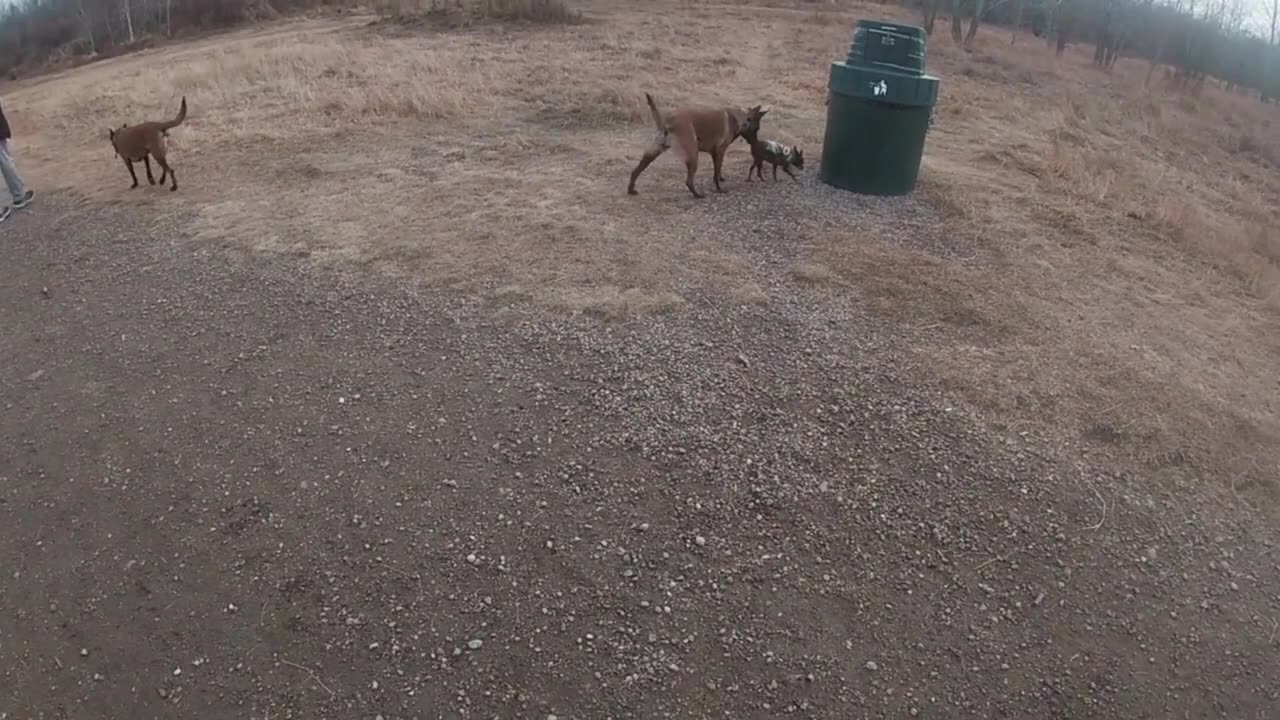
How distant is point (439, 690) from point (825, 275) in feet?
11.9

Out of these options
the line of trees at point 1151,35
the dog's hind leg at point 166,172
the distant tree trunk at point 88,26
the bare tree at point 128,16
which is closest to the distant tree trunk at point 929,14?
the line of trees at point 1151,35

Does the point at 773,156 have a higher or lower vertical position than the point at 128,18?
higher

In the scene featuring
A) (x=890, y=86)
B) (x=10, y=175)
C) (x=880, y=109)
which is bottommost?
(x=10, y=175)

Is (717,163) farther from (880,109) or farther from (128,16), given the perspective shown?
(128,16)

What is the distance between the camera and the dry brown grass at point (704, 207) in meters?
4.86

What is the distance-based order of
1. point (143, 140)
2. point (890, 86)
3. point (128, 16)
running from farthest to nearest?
point (128, 16)
point (143, 140)
point (890, 86)

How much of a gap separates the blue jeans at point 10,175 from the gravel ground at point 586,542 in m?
3.67

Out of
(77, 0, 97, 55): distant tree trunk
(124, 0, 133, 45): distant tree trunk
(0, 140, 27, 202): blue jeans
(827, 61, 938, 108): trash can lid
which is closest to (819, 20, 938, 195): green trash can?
(827, 61, 938, 108): trash can lid

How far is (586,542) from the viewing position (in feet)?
11.8

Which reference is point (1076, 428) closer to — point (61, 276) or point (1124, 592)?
point (1124, 592)

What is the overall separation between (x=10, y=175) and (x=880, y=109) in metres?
7.67

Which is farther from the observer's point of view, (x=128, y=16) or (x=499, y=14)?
(x=128, y=16)

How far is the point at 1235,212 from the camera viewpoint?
9.70 meters

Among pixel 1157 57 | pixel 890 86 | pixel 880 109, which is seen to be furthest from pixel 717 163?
pixel 1157 57
